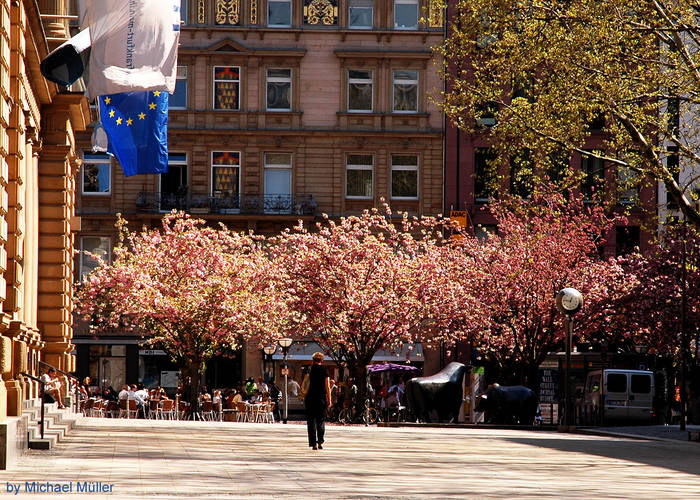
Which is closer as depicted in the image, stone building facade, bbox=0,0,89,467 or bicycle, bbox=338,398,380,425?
stone building facade, bbox=0,0,89,467

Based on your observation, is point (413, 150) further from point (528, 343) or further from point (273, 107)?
point (528, 343)

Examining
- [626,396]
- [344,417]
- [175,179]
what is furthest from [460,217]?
[344,417]

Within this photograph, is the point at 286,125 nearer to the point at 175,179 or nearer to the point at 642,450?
the point at 175,179

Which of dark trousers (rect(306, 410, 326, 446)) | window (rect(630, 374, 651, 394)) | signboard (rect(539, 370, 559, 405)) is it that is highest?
dark trousers (rect(306, 410, 326, 446))

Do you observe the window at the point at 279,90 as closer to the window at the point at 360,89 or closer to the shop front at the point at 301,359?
the window at the point at 360,89

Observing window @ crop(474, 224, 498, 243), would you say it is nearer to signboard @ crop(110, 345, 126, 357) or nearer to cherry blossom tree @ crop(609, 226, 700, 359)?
cherry blossom tree @ crop(609, 226, 700, 359)

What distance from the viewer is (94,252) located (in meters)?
58.2

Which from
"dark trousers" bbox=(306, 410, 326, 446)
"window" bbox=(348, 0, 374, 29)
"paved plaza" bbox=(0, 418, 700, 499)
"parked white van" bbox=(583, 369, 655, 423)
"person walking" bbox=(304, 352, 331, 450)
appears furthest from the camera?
"window" bbox=(348, 0, 374, 29)

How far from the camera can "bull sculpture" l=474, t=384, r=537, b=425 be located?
41125 millimetres

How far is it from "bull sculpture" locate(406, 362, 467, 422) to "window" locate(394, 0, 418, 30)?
2175 cm

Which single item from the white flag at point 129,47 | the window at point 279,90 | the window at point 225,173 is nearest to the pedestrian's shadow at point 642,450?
the white flag at point 129,47

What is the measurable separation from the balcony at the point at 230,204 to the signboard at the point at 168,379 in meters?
7.12

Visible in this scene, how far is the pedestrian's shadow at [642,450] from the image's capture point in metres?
20.5

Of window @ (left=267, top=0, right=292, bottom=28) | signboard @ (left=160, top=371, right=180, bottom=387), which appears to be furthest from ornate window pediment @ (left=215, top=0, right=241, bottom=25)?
signboard @ (left=160, top=371, right=180, bottom=387)
